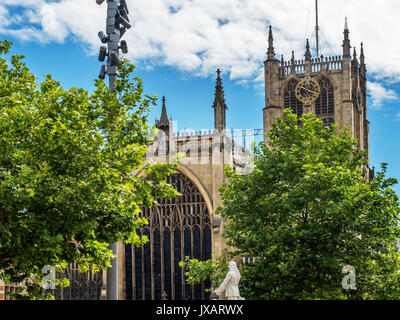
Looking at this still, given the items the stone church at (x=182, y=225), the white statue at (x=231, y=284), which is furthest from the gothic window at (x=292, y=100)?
the white statue at (x=231, y=284)

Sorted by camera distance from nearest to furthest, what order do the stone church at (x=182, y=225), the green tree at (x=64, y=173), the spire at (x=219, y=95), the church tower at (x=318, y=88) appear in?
the green tree at (x=64, y=173), the stone church at (x=182, y=225), the spire at (x=219, y=95), the church tower at (x=318, y=88)

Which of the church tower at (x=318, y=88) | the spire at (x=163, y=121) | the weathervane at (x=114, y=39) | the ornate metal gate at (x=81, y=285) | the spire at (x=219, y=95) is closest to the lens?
the weathervane at (x=114, y=39)

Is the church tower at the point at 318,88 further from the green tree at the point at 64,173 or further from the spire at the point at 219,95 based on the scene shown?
the green tree at the point at 64,173

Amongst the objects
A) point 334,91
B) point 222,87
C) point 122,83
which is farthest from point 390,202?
point 334,91

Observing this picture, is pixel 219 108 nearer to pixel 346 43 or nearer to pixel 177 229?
pixel 177 229

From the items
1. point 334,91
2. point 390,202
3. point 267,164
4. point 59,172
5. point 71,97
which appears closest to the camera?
point 59,172

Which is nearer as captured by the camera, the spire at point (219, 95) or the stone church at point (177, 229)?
the stone church at point (177, 229)

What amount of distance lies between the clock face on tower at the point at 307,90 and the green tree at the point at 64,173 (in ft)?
166

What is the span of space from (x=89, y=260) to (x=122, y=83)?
4.81 metres

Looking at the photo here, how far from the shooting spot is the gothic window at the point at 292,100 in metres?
67.5

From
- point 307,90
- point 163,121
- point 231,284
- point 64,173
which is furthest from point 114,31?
point 307,90

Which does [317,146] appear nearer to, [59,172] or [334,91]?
[59,172]

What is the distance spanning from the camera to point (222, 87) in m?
50.8

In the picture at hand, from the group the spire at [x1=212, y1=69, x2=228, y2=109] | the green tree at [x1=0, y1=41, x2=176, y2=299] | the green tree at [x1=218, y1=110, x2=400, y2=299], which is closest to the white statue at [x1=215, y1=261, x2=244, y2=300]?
the green tree at [x1=0, y1=41, x2=176, y2=299]
